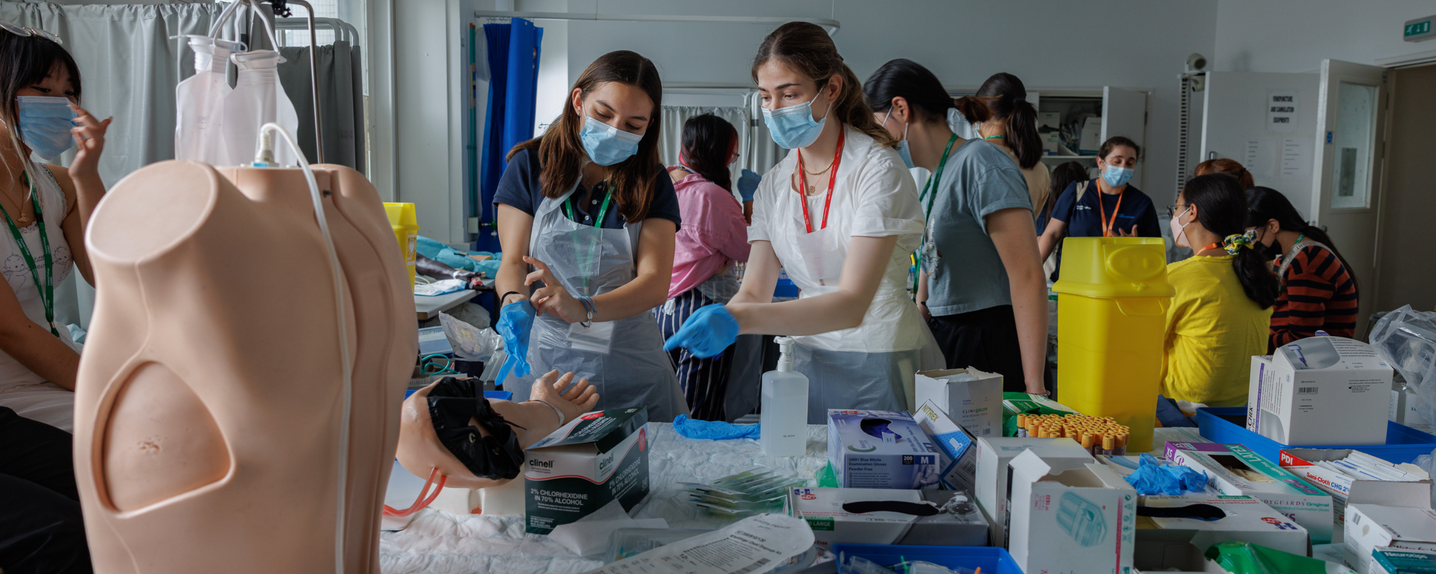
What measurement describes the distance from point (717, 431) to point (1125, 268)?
2.50 ft

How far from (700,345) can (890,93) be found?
83cm

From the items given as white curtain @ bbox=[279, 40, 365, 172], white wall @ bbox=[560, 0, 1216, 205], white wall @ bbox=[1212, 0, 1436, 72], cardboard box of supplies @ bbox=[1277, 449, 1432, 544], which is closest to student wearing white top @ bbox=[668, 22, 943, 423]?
cardboard box of supplies @ bbox=[1277, 449, 1432, 544]

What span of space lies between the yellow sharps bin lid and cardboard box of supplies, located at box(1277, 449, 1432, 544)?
12.7 inches

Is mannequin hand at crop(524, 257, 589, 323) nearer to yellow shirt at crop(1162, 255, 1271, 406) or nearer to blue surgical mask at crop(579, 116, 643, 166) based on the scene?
blue surgical mask at crop(579, 116, 643, 166)

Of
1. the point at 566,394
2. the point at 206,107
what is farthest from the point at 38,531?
the point at 566,394

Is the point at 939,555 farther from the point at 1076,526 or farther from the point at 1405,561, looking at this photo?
the point at 1405,561

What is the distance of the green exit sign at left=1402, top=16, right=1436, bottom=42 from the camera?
14.8 ft

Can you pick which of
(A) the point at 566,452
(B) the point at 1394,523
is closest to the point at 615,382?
(A) the point at 566,452

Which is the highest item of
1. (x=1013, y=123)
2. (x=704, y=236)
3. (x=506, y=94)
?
(x=506, y=94)

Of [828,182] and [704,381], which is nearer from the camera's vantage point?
[828,182]

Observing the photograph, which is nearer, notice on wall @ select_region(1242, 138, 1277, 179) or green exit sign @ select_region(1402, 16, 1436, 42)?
green exit sign @ select_region(1402, 16, 1436, 42)

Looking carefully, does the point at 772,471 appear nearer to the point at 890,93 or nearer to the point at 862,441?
the point at 862,441

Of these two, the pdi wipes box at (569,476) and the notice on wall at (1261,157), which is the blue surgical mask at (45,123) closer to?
the pdi wipes box at (569,476)

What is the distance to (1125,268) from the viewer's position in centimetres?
129
